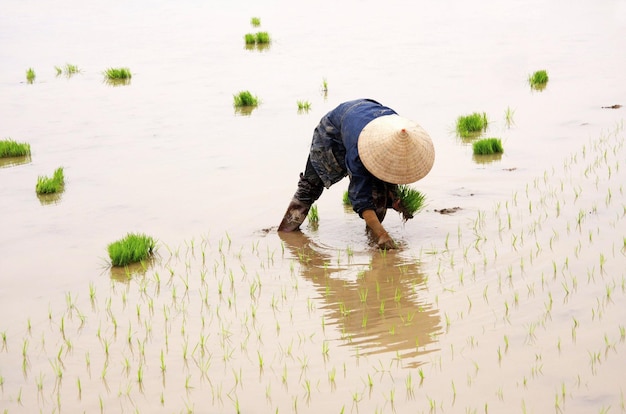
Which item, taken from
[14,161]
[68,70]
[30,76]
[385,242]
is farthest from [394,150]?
[68,70]

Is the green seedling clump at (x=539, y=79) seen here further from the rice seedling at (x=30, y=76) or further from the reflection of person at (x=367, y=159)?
the rice seedling at (x=30, y=76)

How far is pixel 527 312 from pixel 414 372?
845 millimetres

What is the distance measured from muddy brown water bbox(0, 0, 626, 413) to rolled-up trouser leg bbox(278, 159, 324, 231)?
0.13 m

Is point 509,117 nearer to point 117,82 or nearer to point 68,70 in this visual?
point 117,82

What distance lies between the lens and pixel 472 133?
8023 millimetres

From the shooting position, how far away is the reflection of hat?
15.6ft

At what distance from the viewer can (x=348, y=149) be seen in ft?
16.6

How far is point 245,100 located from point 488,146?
130 inches

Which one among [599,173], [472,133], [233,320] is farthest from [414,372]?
[472,133]

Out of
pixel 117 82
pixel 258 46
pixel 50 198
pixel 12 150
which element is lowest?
pixel 50 198

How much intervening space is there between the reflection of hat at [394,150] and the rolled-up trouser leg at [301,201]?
0.93 metres

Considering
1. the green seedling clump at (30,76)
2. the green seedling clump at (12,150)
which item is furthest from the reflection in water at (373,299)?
the green seedling clump at (30,76)

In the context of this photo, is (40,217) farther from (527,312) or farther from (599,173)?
(599,173)

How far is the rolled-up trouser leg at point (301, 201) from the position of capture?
5719mm
